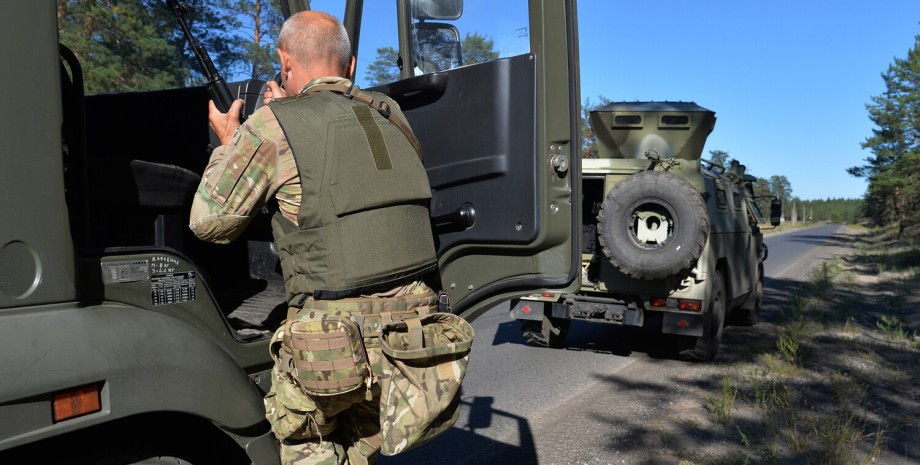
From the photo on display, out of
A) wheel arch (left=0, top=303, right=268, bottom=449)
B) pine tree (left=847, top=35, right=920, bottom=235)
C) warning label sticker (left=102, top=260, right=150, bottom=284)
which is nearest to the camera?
wheel arch (left=0, top=303, right=268, bottom=449)

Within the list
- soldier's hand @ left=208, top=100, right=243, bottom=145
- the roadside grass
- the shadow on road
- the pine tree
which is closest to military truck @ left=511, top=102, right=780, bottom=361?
the roadside grass

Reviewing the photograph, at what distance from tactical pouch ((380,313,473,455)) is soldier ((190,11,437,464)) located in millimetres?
49

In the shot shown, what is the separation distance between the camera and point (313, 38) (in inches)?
81.8

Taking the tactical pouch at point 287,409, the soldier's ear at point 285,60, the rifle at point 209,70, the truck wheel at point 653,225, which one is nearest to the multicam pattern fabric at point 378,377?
the tactical pouch at point 287,409

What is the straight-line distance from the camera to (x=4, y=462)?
152 centimetres

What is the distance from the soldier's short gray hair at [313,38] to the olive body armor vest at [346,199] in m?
0.11

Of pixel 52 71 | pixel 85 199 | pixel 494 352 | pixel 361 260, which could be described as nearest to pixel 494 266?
pixel 361 260

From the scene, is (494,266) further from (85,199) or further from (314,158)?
(85,199)

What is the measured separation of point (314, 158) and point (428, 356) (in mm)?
662

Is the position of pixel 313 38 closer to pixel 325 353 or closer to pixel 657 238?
pixel 325 353

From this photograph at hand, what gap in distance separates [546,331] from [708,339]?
166cm

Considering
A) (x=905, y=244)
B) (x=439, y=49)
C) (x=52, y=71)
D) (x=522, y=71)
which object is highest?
(x=439, y=49)

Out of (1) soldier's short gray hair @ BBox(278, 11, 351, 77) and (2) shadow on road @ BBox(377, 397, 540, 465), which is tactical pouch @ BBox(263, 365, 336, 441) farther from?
(2) shadow on road @ BBox(377, 397, 540, 465)

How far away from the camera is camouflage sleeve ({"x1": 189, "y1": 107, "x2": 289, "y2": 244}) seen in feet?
6.38
